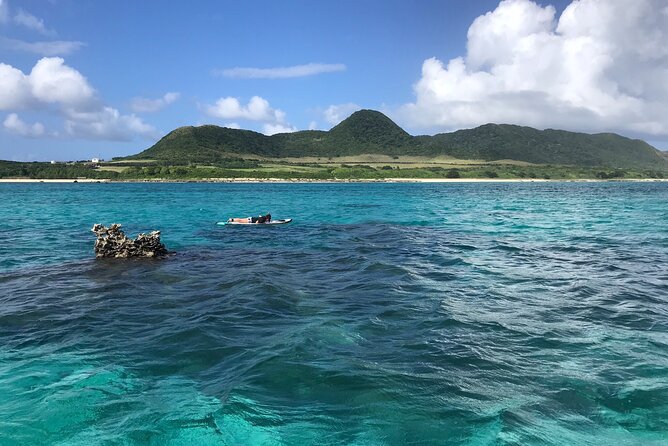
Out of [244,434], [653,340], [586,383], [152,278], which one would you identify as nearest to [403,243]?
[152,278]

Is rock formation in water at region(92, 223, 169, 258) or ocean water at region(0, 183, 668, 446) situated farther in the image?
rock formation in water at region(92, 223, 169, 258)

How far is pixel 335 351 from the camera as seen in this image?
40.5 ft

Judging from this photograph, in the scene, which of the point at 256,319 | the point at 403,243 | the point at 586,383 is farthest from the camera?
the point at 403,243

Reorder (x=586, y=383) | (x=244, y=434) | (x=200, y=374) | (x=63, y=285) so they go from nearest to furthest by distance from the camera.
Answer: (x=244, y=434) → (x=586, y=383) → (x=200, y=374) → (x=63, y=285)

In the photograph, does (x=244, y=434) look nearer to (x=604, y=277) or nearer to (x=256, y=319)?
(x=256, y=319)

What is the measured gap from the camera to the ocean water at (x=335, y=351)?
28.7ft

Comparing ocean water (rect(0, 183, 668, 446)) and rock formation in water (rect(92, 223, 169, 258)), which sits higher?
rock formation in water (rect(92, 223, 169, 258))

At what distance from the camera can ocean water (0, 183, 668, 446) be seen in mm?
Answer: 8734

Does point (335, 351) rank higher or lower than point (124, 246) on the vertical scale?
lower

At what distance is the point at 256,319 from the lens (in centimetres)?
1545

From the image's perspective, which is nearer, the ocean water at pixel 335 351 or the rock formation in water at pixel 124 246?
the ocean water at pixel 335 351

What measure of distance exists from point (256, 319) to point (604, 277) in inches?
633

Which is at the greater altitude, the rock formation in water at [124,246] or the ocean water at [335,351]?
the rock formation in water at [124,246]

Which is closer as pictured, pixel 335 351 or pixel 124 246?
pixel 335 351
